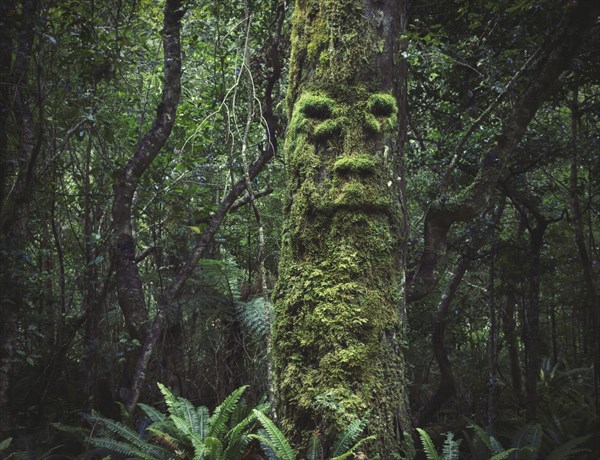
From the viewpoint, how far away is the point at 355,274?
269cm

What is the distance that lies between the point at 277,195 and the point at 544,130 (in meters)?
4.17

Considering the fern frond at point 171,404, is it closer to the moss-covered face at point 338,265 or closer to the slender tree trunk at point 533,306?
the moss-covered face at point 338,265

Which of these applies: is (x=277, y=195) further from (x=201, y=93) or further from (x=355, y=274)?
(x=355, y=274)

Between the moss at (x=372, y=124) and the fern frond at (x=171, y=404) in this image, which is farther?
the fern frond at (x=171, y=404)

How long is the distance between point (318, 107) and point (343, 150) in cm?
31

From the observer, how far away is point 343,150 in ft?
9.65

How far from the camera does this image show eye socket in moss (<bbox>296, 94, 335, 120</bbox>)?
3.00 meters

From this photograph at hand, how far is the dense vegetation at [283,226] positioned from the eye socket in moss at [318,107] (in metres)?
0.01

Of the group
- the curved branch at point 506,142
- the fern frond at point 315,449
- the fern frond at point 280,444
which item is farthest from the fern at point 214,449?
the curved branch at point 506,142

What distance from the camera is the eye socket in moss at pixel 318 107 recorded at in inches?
118

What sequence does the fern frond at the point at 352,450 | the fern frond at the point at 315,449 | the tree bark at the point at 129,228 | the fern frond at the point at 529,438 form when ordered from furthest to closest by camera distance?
the tree bark at the point at 129,228 → the fern frond at the point at 529,438 → the fern frond at the point at 315,449 → the fern frond at the point at 352,450

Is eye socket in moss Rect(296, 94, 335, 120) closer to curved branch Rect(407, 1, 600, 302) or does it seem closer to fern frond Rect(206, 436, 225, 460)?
curved branch Rect(407, 1, 600, 302)

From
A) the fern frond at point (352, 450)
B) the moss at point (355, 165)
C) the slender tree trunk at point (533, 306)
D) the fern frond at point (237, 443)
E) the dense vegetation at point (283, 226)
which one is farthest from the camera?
the slender tree trunk at point (533, 306)

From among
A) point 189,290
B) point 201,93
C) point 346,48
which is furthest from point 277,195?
point 346,48
